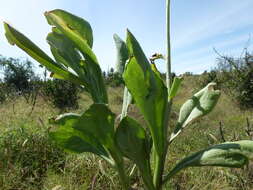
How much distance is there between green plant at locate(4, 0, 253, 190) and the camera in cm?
83

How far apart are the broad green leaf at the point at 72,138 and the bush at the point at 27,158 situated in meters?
0.52

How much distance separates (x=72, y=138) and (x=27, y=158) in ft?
2.84

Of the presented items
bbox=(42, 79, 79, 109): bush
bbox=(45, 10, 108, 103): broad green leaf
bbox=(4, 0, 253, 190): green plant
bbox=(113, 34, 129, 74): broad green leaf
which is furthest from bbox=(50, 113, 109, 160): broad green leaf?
bbox=(42, 79, 79, 109): bush

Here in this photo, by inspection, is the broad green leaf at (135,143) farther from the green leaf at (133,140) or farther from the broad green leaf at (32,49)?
the broad green leaf at (32,49)

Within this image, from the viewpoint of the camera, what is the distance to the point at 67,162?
1785 millimetres

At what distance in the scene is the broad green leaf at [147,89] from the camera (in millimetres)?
803

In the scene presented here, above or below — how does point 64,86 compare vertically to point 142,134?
above

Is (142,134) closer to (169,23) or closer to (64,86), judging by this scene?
(169,23)

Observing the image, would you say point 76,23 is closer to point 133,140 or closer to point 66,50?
point 66,50

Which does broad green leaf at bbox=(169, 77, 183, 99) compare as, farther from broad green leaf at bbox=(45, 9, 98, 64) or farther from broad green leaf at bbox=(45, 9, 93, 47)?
broad green leaf at bbox=(45, 9, 93, 47)

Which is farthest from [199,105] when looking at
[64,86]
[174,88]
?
[64,86]

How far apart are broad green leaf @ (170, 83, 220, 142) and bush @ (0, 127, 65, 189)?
3.03ft

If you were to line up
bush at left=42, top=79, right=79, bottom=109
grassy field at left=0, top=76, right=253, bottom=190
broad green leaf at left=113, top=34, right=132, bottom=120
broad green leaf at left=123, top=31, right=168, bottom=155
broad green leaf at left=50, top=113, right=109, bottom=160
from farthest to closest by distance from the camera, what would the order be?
1. bush at left=42, top=79, right=79, bottom=109
2. grassy field at left=0, top=76, right=253, bottom=190
3. broad green leaf at left=113, top=34, right=132, bottom=120
4. broad green leaf at left=50, top=113, right=109, bottom=160
5. broad green leaf at left=123, top=31, right=168, bottom=155

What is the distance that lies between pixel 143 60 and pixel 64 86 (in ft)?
24.3
